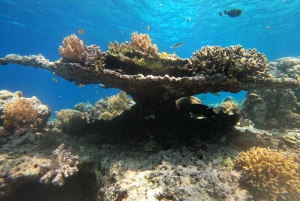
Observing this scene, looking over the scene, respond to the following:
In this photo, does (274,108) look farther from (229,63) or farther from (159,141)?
(159,141)

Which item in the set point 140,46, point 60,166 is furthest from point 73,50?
point 60,166

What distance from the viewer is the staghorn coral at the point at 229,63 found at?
4.32 m

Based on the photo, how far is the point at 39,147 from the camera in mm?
5430

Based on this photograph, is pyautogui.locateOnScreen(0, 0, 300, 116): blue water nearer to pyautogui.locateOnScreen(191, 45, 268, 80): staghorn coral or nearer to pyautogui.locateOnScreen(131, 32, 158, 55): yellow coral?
pyautogui.locateOnScreen(131, 32, 158, 55): yellow coral

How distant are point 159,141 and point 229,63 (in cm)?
279

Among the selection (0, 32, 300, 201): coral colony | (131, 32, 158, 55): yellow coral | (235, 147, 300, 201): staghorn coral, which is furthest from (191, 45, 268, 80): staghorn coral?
(235, 147, 300, 201): staghorn coral

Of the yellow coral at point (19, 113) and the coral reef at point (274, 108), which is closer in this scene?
the yellow coral at point (19, 113)

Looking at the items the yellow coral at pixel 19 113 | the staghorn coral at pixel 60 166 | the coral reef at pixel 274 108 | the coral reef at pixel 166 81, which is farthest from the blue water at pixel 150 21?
the coral reef at pixel 274 108

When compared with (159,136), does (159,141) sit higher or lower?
lower

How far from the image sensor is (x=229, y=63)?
14.2 ft

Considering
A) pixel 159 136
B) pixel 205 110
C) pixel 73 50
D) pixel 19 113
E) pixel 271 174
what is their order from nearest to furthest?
1. pixel 271 174
2. pixel 159 136
3. pixel 73 50
4. pixel 205 110
5. pixel 19 113

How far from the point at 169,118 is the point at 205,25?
39.0 m

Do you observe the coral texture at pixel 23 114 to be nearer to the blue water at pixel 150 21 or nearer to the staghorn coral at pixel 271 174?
the staghorn coral at pixel 271 174

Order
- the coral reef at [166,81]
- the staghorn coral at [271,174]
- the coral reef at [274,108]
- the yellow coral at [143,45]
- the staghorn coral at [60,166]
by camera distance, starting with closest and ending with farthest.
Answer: the staghorn coral at [271,174] < the coral reef at [166,81] < the staghorn coral at [60,166] < the yellow coral at [143,45] < the coral reef at [274,108]
